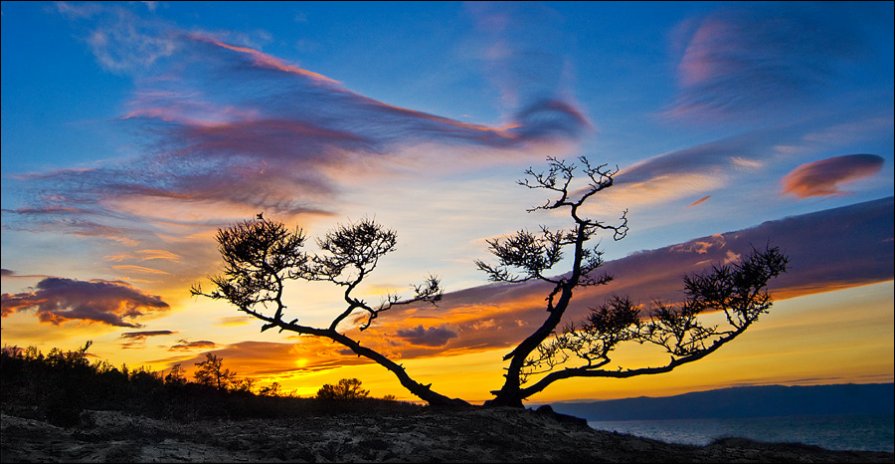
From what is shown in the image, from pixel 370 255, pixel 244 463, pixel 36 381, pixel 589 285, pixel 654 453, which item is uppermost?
pixel 370 255

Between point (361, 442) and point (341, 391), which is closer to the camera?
point (361, 442)

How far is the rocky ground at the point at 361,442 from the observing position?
39.6ft

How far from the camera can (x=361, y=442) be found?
14250 mm

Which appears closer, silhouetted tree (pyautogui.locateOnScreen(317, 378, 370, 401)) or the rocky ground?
the rocky ground

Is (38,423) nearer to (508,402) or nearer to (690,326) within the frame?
(508,402)

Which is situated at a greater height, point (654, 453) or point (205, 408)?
point (205, 408)

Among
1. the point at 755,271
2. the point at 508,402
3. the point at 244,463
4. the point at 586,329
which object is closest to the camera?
the point at 244,463

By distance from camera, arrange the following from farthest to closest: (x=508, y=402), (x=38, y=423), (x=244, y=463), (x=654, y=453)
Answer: (x=508, y=402) < (x=654, y=453) < (x=38, y=423) < (x=244, y=463)

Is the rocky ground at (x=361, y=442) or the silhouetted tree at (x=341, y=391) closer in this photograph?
the rocky ground at (x=361, y=442)

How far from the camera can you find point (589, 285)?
87.0 feet

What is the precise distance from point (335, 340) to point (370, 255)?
4.01 meters

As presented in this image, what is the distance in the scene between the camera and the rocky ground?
12078mm

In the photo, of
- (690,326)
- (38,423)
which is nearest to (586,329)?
(690,326)

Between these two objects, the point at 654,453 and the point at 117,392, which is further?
the point at 117,392
